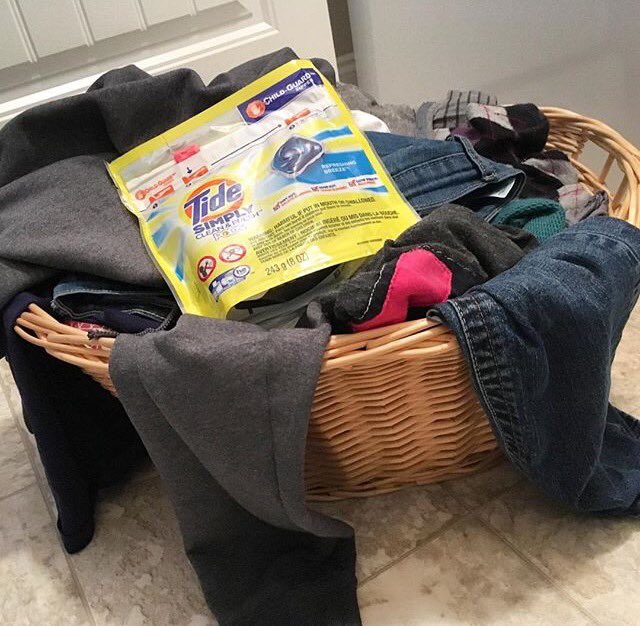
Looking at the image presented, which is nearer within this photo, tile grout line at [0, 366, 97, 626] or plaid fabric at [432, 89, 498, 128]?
tile grout line at [0, 366, 97, 626]

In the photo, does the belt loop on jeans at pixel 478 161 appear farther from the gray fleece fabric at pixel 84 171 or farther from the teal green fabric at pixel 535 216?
the gray fleece fabric at pixel 84 171

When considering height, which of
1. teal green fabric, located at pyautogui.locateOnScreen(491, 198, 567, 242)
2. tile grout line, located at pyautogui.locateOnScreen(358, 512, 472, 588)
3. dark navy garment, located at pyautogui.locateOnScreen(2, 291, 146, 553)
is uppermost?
teal green fabric, located at pyautogui.locateOnScreen(491, 198, 567, 242)

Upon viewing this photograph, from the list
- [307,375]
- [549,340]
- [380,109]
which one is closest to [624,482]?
[549,340]

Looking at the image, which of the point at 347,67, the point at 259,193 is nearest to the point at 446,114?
the point at 259,193

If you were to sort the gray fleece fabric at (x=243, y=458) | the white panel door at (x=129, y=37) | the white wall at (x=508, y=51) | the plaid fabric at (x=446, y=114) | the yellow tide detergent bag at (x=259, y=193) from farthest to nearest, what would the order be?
the white wall at (x=508, y=51), the white panel door at (x=129, y=37), the plaid fabric at (x=446, y=114), the yellow tide detergent bag at (x=259, y=193), the gray fleece fabric at (x=243, y=458)

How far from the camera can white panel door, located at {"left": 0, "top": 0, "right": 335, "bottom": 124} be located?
0.98 m

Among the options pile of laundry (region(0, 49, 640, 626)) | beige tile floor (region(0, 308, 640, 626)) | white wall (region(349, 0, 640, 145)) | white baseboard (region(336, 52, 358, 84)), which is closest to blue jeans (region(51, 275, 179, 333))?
pile of laundry (region(0, 49, 640, 626))

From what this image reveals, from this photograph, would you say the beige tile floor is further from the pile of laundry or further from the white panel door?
the white panel door

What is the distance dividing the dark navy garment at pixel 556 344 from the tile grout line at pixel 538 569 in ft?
0.22

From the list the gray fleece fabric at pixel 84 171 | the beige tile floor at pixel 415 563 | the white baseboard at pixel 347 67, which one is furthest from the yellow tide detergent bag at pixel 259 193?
the white baseboard at pixel 347 67

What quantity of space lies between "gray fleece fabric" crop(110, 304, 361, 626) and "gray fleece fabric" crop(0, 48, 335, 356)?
0.15m

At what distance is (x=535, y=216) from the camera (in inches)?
27.9

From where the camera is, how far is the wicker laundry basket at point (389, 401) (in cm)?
55

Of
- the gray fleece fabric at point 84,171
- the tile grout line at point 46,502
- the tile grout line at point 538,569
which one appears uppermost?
the gray fleece fabric at point 84,171
